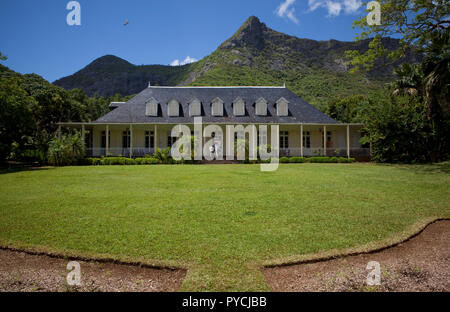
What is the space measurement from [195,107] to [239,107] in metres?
4.48

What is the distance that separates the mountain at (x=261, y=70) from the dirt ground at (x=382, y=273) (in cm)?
4242

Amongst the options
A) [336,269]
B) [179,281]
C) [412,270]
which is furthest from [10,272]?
[412,270]

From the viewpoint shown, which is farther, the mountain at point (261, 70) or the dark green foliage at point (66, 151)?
the mountain at point (261, 70)

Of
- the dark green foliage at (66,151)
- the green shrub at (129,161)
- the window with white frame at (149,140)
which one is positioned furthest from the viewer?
the window with white frame at (149,140)

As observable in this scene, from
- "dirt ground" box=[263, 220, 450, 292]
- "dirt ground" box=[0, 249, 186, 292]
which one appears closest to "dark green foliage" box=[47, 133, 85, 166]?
"dirt ground" box=[0, 249, 186, 292]

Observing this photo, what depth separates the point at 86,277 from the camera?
9.20 feet

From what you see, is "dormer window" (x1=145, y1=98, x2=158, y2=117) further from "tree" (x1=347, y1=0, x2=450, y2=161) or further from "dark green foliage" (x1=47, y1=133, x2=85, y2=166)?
"tree" (x1=347, y1=0, x2=450, y2=161)

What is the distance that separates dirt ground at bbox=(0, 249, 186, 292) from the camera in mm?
2625

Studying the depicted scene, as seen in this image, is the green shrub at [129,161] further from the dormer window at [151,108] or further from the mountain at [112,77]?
the mountain at [112,77]

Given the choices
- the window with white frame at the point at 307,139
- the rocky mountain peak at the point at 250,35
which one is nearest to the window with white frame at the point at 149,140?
the window with white frame at the point at 307,139

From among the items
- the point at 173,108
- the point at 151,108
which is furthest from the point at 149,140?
the point at 173,108

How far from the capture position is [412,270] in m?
2.96

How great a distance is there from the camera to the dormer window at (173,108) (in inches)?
907

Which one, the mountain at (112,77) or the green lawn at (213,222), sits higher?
the mountain at (112,77)
